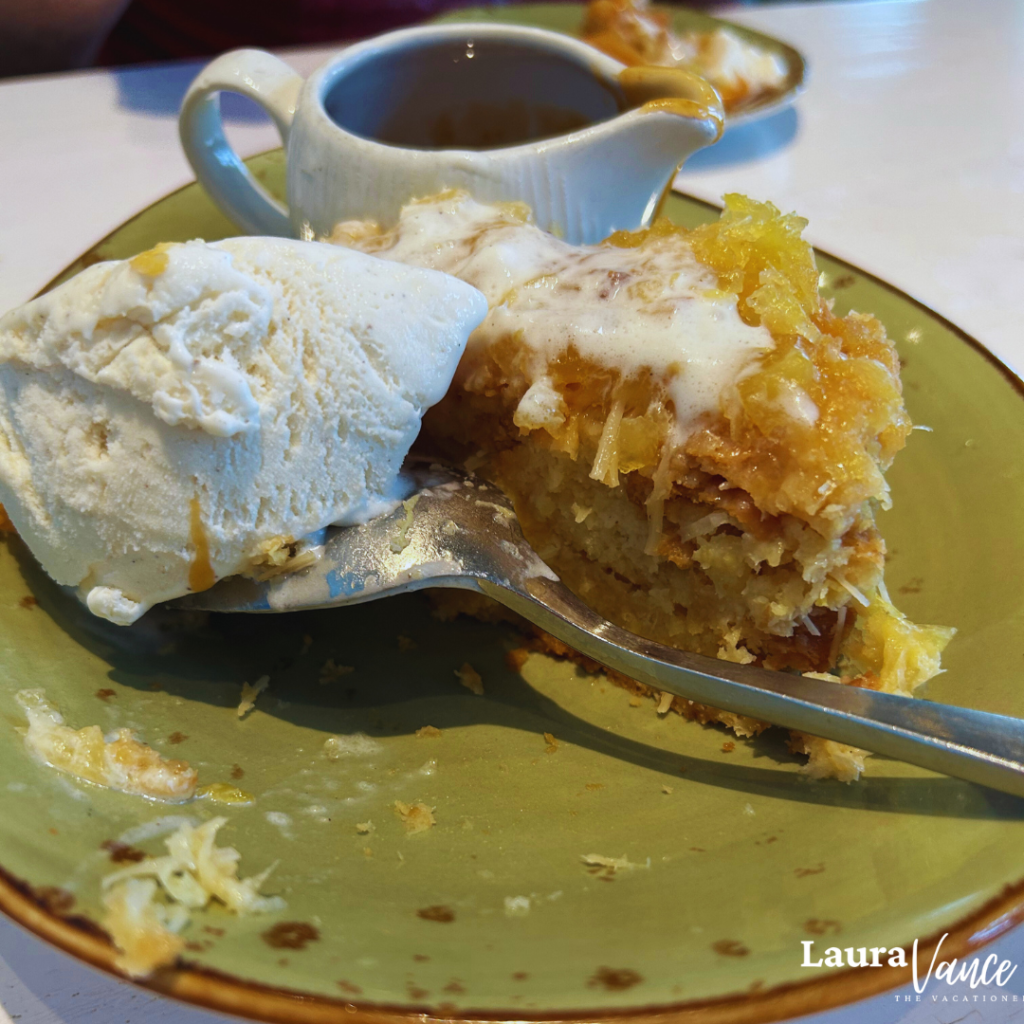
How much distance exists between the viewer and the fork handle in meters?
1.01

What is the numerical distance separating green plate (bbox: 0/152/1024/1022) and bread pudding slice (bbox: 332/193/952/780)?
0.11 m

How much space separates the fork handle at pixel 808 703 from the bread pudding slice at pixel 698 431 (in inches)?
4.9

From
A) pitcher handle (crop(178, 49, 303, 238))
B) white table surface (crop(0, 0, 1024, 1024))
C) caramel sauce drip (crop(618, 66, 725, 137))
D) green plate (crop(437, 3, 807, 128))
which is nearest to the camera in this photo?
caramel sauce drip (crop(618, 66, 725, 137))

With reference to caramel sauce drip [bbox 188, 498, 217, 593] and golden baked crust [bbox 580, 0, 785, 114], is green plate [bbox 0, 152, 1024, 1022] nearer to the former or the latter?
caramel sauce drip [bbox 188, 498, 217, 593]

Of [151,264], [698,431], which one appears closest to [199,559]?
Answer: [151,264]

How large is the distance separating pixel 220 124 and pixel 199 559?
1057mm

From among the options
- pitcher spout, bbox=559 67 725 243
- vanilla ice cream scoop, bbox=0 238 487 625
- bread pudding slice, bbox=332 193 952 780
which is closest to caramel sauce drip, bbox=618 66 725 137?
pitcher spout, bbox=559 67 725 243

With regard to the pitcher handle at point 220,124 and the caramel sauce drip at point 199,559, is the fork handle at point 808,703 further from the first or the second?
the pitcher handle at point 220,124

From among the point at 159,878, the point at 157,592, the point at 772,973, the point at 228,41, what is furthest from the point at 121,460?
the point at 228,41

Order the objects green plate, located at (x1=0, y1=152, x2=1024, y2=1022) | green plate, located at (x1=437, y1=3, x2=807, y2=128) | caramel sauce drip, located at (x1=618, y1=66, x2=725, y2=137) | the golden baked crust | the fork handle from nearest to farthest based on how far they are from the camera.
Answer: green plate, located at (x1=0, y1=152, x2=1024, y2=1022), the fork handle, caramel sauce drip, located at (x1=618, y1=66, x2=725, y2=137), green plate, located at (x1=437, y1=3, x2=807, y2=128), the golden baked crust

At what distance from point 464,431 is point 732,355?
47 centimetres

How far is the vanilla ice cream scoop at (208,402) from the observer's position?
44.0 inches

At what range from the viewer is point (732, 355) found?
1.22m

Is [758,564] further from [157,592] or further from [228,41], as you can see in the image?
[228,41]
